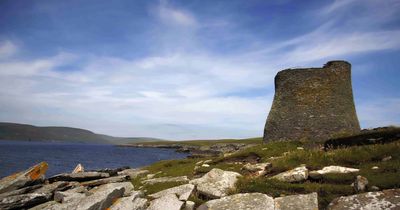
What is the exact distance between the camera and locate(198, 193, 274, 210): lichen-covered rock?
10984 mm

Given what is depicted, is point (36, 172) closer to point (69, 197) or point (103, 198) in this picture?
point (69, 197)

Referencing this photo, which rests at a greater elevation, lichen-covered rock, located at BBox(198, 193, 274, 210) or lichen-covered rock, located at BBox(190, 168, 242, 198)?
lichen-covered rock, located at BBox(190, 168, 242, 198)

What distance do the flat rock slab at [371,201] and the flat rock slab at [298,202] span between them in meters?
0.66

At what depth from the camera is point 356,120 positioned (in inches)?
1294

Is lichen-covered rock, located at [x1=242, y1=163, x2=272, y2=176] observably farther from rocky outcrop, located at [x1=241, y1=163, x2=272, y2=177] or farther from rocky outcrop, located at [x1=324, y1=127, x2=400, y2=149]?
rocky outcrop, located at [x1=324, y1=127, x2=400, y2=149]

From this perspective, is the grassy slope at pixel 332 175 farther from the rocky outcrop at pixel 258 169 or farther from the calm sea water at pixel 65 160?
the calm sea water at pixel 65 160

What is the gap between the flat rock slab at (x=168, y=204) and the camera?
12477mm

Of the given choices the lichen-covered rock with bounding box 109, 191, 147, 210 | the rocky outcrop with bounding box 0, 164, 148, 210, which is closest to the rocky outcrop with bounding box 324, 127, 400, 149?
the lichen-covered rock with bounding box 109, 191, 147, 210

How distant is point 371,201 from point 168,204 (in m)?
7.02

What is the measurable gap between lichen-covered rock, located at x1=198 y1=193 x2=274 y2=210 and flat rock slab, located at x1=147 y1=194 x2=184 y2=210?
910 millimetres

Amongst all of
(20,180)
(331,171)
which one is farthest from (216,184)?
(20,180)

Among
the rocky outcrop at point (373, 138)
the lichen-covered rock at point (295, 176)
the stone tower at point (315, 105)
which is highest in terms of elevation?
the stone tower at point (315, 105)

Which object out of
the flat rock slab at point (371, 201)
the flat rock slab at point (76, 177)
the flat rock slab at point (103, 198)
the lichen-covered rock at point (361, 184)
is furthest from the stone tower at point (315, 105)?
the flat rock slab at point (371, 201)

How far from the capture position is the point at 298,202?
10.9m
